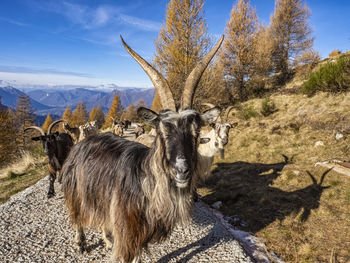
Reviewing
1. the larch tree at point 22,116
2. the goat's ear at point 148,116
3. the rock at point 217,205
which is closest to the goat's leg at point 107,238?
the goat's ear at point 148,116

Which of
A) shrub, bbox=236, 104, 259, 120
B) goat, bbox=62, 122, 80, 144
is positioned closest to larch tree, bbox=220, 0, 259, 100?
shrub, bbox=236, 104, 259, 120

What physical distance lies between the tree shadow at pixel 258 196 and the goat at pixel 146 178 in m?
3.53

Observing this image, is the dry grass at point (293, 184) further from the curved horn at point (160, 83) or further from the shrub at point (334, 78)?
the curved horn at point (160, 83)

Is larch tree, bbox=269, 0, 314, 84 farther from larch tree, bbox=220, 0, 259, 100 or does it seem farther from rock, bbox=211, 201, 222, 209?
rock, bbox=211, 201, 222, 209

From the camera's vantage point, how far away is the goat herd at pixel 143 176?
84.9 inches

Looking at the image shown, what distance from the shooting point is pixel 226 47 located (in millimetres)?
20297

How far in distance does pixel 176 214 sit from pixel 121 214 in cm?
73

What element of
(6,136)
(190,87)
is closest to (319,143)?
(190,87)

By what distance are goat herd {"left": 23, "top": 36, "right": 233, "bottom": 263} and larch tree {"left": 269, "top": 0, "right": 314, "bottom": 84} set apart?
87.8 feet

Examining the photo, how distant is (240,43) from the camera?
1948cm

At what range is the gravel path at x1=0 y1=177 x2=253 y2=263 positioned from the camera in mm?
3498

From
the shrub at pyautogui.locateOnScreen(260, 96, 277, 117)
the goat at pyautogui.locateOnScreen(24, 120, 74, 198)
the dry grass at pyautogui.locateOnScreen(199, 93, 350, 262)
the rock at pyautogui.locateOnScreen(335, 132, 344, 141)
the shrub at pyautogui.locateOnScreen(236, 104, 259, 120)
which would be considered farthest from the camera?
the shrub at pyautogui.locateOnScreen(236, 104, 259, 120)

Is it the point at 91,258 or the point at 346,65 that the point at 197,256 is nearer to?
the point at 91,258

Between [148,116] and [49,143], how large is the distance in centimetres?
558
